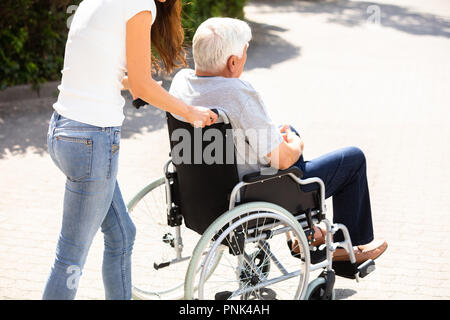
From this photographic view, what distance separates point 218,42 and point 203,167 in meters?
0.56

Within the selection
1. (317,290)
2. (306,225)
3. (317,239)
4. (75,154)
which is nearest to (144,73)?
(75,154)

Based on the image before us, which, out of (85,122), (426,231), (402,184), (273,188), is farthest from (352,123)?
(85,122)

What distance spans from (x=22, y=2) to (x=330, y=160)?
5257 millimetres

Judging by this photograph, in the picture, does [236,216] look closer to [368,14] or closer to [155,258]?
[155,258]

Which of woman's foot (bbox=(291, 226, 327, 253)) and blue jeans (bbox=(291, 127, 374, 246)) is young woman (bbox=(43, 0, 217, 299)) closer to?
blue jeans (bbox=(291, 127, 374, 246))

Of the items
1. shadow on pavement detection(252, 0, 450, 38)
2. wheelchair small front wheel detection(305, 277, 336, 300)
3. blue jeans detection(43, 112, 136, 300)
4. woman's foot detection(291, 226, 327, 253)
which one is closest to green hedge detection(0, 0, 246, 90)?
woman's foot detection(291, 226, 327, 253)

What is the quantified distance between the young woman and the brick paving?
3.26ft

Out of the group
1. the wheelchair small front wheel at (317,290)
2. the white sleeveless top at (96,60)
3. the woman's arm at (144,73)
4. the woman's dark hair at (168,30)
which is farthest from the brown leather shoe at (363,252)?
the white sleeveless top at (96,60)

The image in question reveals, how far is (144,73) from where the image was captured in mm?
2457

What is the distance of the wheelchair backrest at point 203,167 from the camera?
2.80m

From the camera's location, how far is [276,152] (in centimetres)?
290

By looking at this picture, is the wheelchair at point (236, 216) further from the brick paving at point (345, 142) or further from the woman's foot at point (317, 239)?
the brick paving at point (345, 142)

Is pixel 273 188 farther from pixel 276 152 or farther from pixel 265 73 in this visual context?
pixel 265 73

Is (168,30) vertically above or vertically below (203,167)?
above
